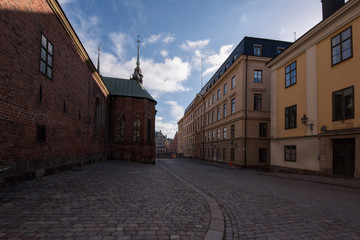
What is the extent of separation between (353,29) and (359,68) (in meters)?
2.43

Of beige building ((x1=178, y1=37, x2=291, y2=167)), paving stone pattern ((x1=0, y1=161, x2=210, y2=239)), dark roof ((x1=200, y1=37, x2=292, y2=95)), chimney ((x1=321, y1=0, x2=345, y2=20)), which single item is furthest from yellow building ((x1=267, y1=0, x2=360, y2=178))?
paving stone pattern ((x1=0, y1=161, x2=210, y2=239))

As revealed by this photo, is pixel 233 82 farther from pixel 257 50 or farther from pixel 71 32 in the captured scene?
pixel 71 32

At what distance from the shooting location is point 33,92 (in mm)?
8297

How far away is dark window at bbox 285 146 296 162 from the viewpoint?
53.4 feet

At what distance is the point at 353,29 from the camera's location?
39.1ft

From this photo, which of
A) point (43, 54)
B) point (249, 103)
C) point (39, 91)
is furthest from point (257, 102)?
point (39, 91)

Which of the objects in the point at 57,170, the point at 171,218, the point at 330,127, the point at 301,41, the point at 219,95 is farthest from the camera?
the point at 219,95

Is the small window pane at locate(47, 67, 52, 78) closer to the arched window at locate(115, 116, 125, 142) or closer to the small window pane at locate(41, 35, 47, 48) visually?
the small window pane at locate(41, 35, 47, 48)

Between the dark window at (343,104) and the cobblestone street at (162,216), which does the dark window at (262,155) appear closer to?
the dark window at (343,104)

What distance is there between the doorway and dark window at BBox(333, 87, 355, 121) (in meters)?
1.41

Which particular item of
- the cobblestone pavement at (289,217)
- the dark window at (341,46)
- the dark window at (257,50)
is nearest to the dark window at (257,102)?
the dark window at (257,50)

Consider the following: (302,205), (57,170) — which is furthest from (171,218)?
(57,170)

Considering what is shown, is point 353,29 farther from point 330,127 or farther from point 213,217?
point 213,217

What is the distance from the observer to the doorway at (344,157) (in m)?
11.7
